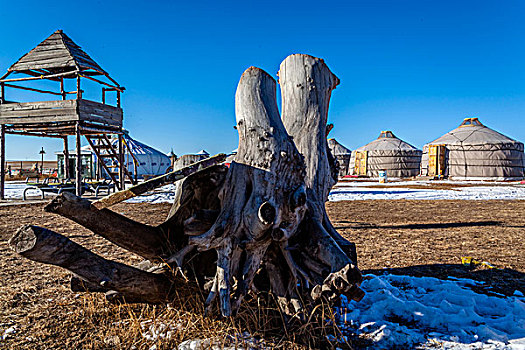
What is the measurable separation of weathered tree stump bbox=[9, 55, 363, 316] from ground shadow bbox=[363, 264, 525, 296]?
1.67m

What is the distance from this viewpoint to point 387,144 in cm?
3731

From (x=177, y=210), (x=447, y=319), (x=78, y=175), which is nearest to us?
(x=177, y=210)

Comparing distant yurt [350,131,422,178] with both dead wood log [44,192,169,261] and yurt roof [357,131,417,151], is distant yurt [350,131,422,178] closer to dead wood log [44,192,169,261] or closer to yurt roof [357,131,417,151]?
yurt roof [357,131,417,151]

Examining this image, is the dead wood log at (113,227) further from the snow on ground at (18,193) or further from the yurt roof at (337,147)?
the yurt roof at (337,147)

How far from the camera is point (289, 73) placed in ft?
13.3

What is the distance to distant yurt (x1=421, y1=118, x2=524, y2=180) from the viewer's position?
29422 mm

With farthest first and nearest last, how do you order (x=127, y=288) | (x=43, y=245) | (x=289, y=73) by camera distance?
(x=289, y=73), (x=127, y=288), (x=43, y=245)

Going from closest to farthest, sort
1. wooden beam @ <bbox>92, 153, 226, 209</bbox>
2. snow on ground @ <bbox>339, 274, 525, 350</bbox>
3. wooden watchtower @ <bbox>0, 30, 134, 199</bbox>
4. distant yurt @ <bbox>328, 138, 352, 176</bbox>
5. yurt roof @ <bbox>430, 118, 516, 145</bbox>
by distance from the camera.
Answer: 1. wooden beam @ <bbox>92, 153, 226, 209</bbox>
2. snow on ground @ <bbox>339, 274, 525, 350</bbox>
3. wooden watchtower @ <bbox>0, 30, 134, 199</bbox>
4. yurt roof @ <bbox>430, 118, 516, 145</bbox>
5. distant yurt @ <bbox>328, 138, 352, 176</bbox>

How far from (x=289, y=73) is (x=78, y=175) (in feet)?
36.1

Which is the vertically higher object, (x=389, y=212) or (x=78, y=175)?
(x=78, y=175)

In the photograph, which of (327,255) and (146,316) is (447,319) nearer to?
(327,255)

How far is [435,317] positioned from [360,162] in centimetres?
3592

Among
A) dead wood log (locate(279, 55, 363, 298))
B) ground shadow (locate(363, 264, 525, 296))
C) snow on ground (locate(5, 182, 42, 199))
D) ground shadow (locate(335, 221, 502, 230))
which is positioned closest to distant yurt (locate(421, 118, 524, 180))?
ground shadow (locate(335, 221, 502, 230))

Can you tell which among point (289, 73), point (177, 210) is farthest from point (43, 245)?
point (289, 73)
